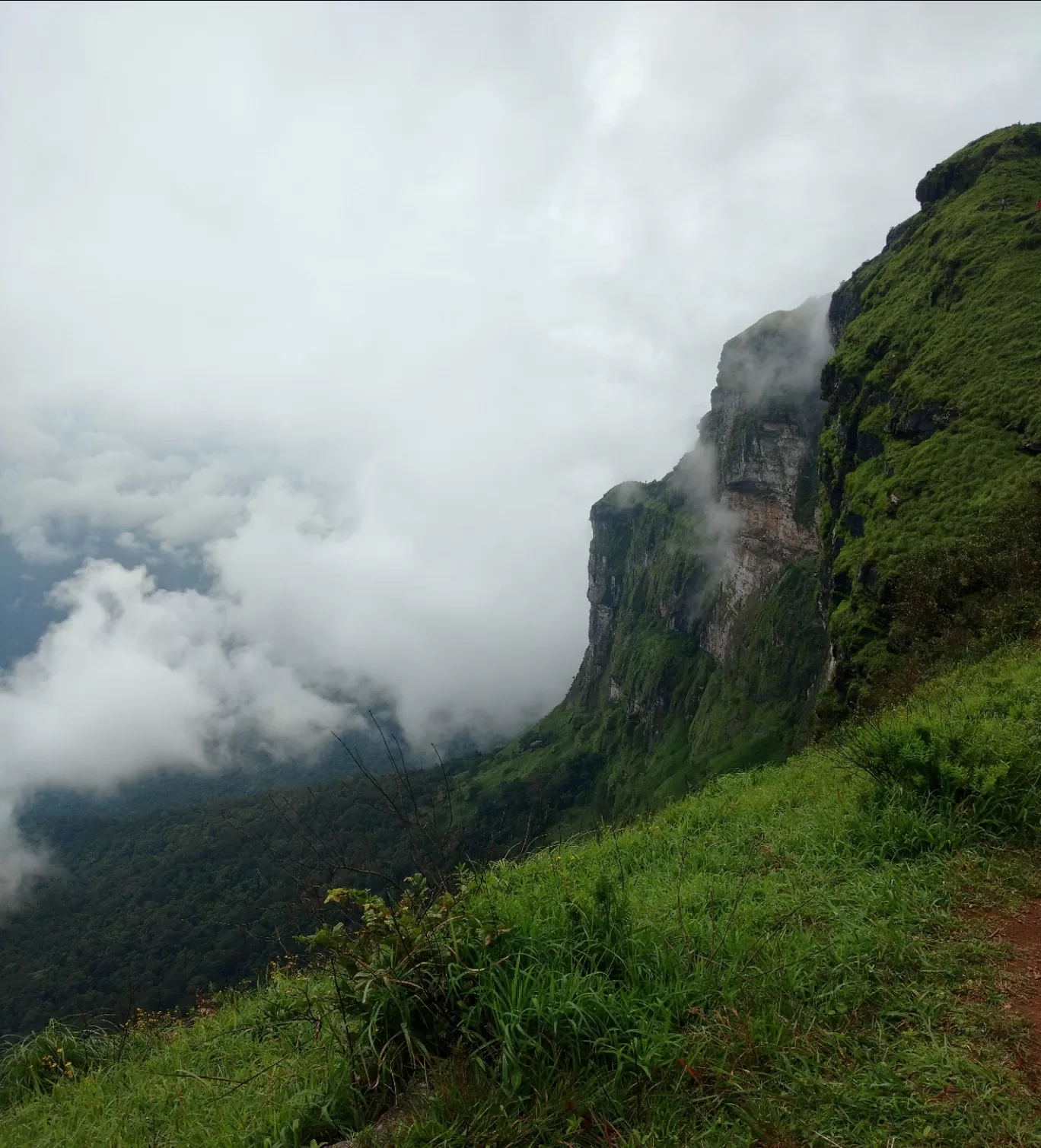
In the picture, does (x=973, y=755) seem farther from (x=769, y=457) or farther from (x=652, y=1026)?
(x=769, y=457)

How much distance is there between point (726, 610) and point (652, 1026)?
14577 cm

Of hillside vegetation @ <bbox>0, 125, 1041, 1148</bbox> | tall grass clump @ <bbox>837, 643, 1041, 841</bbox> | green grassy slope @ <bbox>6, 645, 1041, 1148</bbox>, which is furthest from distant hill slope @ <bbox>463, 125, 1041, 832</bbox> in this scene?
tall grass clump @ <bbox>837, 643, 1041, 841</bbox>

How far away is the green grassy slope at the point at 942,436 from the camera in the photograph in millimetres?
22469

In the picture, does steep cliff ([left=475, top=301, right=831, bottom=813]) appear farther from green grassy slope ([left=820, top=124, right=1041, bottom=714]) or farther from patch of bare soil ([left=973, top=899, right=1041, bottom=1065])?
patch of bare soil ([left=973, top=899, right=1041, bottom=1065])

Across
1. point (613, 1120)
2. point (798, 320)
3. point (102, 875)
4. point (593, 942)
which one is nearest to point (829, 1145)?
point (613, 1120)

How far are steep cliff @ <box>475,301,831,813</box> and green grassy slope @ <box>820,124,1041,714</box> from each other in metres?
54.6

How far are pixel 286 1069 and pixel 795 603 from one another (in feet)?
399

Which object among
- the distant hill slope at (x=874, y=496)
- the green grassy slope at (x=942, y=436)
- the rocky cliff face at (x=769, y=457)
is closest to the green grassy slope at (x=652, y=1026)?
the distant hill slope at (x=874, y=496)

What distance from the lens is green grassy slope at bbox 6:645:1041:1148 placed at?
11.2ft

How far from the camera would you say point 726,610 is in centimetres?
Answer: 14238

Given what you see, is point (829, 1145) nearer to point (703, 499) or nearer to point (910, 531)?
point (910, 531)

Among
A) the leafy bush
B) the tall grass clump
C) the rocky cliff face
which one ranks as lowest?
the tall grass clump

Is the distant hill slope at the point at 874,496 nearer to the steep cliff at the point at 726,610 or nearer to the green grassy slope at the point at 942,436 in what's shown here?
the green grassy slope at the point at 942,436

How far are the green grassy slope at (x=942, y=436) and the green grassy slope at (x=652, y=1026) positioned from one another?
12.6 m
